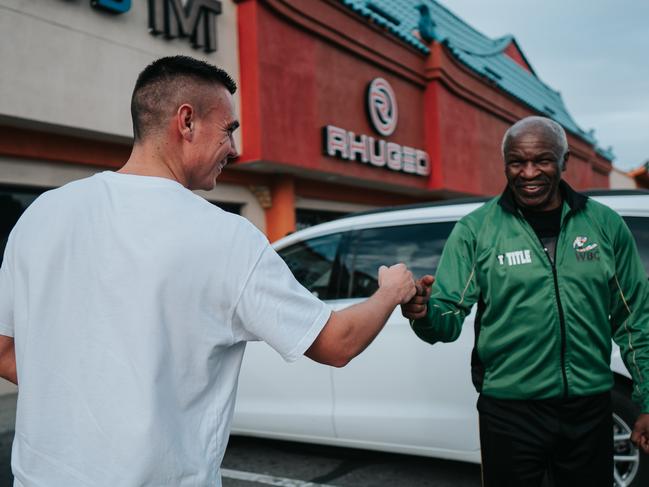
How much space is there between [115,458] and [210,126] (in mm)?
817

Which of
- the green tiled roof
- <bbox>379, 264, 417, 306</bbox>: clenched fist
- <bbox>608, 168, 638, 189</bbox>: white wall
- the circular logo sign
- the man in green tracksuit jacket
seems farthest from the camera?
<bbox>608, 168, 638, 189</bbox>: white wall

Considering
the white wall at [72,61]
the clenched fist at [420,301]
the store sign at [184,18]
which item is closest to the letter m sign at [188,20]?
the store sign at [184,18]

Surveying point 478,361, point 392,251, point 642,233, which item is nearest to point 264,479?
point 392,251

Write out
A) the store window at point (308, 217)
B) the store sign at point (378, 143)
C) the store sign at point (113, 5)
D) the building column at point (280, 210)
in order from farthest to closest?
1. the store window at point (308, 217)
2. the store sign at point (378, 143)
3. the building column at point (280, 210)
4. the store sign at point (113, 5)

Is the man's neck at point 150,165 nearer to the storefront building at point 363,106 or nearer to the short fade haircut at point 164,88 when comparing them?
the short fade haircut at point 164,88

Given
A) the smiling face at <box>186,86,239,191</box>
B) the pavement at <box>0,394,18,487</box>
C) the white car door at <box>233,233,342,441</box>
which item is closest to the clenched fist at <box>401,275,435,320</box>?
the smiling face at <box>186,86,239,191</box>

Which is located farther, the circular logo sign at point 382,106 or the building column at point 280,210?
the circular logo sign at point 382,106

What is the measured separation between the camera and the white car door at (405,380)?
3.64 m

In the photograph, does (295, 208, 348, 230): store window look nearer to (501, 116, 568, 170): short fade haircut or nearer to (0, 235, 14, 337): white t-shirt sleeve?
(501, 116, 568, 170): short fade haircut

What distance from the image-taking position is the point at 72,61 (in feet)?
25.1

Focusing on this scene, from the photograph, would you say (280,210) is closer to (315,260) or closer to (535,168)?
(315,260)

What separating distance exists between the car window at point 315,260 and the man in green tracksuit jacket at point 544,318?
203 centimetres

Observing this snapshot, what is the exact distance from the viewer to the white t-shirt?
1.33m

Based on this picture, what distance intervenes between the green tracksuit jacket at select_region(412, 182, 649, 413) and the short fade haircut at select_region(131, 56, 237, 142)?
1148mm
